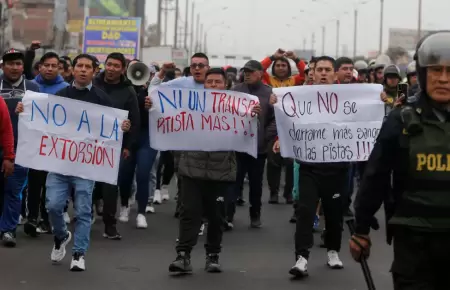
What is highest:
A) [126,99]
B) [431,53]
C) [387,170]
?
[431,53]

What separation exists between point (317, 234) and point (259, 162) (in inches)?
43.7

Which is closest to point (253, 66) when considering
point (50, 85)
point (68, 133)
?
point (50, 85)

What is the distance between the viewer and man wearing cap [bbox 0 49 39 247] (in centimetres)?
928

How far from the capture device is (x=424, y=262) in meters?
4.47

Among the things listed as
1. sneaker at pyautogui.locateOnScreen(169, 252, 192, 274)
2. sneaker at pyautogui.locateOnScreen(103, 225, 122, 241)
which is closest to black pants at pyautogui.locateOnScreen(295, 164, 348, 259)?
sneaker at pyautogui.locateOnScreen(169, 252, 192, 274)

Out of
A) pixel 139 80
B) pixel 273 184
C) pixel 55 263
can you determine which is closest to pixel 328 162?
pixel 55 263

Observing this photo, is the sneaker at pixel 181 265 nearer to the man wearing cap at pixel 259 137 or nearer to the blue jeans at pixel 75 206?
the blue jeans at pixel 75 206

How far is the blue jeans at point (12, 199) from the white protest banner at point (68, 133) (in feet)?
2.72

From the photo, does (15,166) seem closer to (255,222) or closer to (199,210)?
(199,210)

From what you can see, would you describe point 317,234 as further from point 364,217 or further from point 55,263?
point 364,217

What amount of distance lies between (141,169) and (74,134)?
7.52 ft

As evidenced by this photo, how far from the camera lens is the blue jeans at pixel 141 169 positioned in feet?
36.0

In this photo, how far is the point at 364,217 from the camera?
475 cm

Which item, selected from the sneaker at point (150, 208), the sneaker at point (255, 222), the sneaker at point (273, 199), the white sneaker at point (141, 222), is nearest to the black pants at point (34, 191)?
the white sneaker at point (141, 222)
